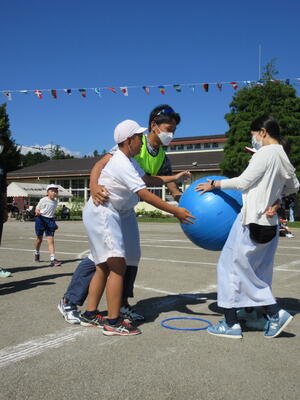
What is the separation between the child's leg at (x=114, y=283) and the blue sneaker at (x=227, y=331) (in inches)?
37.1

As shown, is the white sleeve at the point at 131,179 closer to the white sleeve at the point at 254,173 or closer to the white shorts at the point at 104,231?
the white shorts at the point at 104,231

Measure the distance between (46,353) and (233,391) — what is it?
1565 millimetres

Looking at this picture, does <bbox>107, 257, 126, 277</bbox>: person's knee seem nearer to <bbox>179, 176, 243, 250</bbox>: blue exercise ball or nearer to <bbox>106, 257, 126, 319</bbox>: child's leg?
<bbox>106, 257, 126, 319</bbox>: child's leg

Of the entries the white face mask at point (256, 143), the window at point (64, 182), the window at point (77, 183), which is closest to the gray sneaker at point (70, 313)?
the white face mask at point (256, 143)

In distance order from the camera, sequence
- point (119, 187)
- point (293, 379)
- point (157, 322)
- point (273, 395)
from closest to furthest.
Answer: point (273, 395), point (293, 379), point (119, 187), point (157, 322)

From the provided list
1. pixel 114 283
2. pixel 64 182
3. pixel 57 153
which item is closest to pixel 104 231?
pixel 114 283

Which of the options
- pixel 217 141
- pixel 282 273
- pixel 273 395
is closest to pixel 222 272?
pixel 273 395

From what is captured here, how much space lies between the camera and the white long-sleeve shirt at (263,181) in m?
3.85

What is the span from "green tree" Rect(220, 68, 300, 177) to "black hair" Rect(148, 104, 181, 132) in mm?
27481

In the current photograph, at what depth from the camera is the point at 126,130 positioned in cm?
404

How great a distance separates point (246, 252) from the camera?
4016 mm

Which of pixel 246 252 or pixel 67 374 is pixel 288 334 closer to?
pixel 246 252

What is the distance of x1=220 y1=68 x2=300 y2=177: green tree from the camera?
31.8 meters

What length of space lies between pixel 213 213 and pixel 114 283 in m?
1.22
